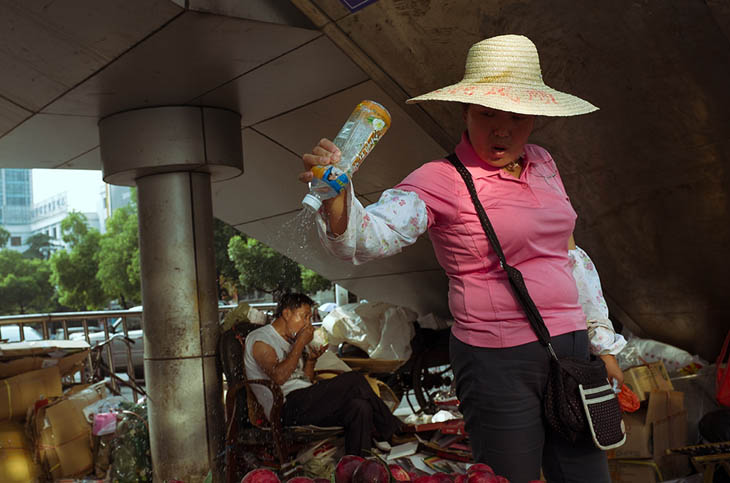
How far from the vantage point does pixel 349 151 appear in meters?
1.58

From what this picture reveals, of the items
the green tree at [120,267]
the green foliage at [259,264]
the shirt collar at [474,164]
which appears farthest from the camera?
the green tree at [120,267]

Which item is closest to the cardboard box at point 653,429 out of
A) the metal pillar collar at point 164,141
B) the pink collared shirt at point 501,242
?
the pink collared shirt at point 501,242

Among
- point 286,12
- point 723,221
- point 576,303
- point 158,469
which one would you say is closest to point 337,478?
point 576,303

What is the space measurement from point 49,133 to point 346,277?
10.8ft

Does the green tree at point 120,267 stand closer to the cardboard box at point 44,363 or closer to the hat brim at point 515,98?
the cardboard box at point 44,363

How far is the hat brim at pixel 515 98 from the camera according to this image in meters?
1.67

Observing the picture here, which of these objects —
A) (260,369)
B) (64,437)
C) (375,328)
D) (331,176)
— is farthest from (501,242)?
(375,328)

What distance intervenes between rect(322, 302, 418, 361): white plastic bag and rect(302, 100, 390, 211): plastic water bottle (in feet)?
15.0

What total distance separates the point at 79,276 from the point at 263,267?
13.9 m

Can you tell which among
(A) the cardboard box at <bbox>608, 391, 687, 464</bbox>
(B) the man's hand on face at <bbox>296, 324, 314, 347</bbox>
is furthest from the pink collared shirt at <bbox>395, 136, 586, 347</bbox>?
(B) the man's hand on face at <bbox>296, 324, 314, 347</bbox>

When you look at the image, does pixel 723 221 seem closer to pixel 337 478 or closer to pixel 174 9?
pixel 174 9

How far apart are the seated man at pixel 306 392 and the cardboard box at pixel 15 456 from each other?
1.74m

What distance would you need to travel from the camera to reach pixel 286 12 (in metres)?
3.63

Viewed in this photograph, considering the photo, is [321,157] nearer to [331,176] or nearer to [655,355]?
[331,176]
